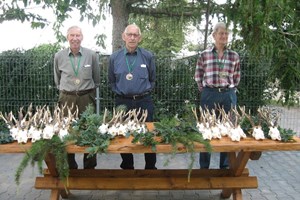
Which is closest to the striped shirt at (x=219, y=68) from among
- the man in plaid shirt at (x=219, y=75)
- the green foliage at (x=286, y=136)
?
the man in plaid shirt at (x=219, y=75)

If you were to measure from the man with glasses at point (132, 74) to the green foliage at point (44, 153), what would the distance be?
4.97 ft

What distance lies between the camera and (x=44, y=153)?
10.1 ft

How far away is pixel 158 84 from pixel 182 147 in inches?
166

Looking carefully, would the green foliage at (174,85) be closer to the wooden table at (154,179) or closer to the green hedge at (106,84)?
the green hedge at (106,84)

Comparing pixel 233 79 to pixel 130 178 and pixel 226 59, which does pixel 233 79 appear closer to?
pixel 226 59

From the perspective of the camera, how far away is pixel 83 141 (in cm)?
321

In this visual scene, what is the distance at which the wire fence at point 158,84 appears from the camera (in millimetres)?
7289

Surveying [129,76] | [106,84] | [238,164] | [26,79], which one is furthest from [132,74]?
[26,79]

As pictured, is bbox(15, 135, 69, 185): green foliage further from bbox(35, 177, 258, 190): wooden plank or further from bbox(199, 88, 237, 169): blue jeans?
bbox(199, 88, 237, 169): blue jeans

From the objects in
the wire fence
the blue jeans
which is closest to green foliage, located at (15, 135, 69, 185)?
the blue jeans

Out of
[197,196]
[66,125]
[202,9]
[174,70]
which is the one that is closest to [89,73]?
[66,125]

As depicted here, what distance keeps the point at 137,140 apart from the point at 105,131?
1.22ft

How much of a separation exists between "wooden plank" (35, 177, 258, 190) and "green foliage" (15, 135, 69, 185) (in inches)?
25.6

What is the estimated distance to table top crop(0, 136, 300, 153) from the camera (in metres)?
3.16
